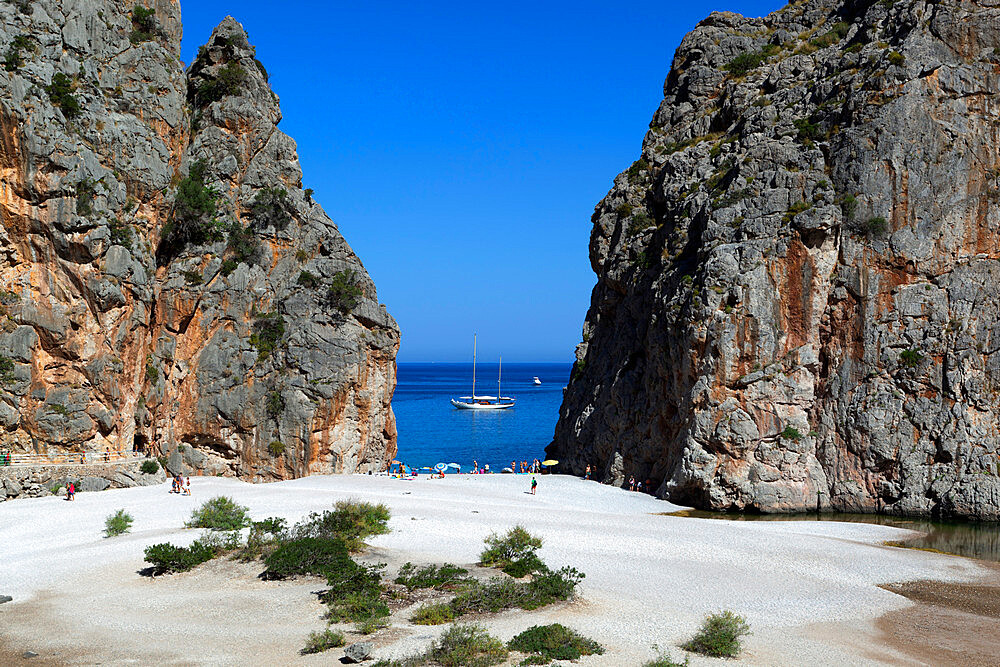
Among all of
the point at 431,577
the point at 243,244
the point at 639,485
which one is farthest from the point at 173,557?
the point at 639,485

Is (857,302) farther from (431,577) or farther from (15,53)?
(15,53)

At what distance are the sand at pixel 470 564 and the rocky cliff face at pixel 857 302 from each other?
4726mm

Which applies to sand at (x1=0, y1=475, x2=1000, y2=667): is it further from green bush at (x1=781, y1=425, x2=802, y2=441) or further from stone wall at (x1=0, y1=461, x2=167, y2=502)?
green bush at (x1=781, y1=425, x2=802, y2=441)

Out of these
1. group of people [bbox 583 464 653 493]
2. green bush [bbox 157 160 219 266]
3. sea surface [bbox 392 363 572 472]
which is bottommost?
sea surface [bbox 392 363 572 472]

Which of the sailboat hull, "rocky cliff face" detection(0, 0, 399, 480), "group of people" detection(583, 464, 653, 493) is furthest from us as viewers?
the sailboat hull

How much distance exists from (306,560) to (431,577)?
3682 mm

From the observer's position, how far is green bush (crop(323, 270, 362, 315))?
46344mm

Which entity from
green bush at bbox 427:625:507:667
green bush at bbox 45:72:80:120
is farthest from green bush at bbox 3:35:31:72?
green bush at bbox 427:625:507:667

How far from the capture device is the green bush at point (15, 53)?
3575 cm

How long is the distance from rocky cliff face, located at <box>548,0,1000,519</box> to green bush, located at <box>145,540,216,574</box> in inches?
966

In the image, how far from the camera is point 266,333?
1777 inches

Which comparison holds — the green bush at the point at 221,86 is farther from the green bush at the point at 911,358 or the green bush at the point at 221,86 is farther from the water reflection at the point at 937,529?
the green bush at the point at 911,358

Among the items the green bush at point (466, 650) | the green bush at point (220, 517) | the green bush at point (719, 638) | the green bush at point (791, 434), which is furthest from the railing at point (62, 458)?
the green bush at point (791, 434)

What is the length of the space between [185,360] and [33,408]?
31.1 feet
